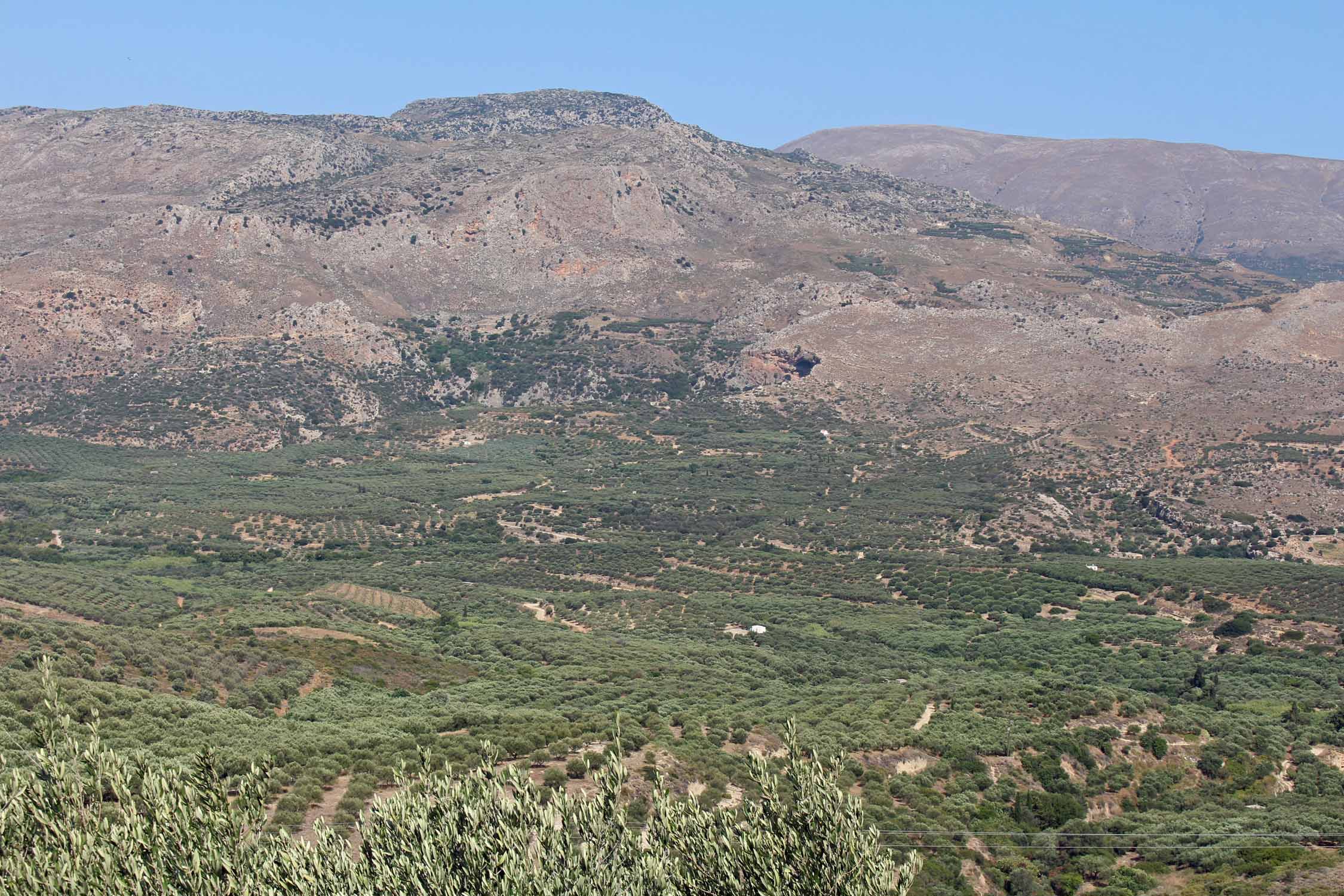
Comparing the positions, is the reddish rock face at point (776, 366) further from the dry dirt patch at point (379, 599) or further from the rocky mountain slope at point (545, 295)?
the dry dirt patch at point (379, 599)

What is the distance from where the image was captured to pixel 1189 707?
4016 cm

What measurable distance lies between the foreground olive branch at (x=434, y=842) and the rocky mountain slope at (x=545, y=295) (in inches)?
3360

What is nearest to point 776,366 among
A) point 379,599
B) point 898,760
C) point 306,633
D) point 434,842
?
point 379,599

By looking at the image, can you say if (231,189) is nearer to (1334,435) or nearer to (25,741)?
(1334,435)

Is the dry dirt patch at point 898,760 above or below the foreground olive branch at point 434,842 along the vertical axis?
below

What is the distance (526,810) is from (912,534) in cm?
6332

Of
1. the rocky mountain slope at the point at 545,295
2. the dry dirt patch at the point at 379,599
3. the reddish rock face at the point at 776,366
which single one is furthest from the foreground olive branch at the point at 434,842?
the reddish rock face at the point at 776,366

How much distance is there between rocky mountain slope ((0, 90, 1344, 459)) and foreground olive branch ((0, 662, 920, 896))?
85356mm

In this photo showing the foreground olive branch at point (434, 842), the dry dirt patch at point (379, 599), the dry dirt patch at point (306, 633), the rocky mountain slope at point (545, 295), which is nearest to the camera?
the foreground olive branch at point (434, 842)

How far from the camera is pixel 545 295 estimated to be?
141m

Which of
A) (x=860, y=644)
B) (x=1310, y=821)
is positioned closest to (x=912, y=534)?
(x=860, y=644)

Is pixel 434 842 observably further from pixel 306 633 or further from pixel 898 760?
pixel 306 633

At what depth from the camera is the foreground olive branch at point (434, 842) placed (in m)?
13.4

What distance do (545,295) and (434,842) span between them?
424 ft
